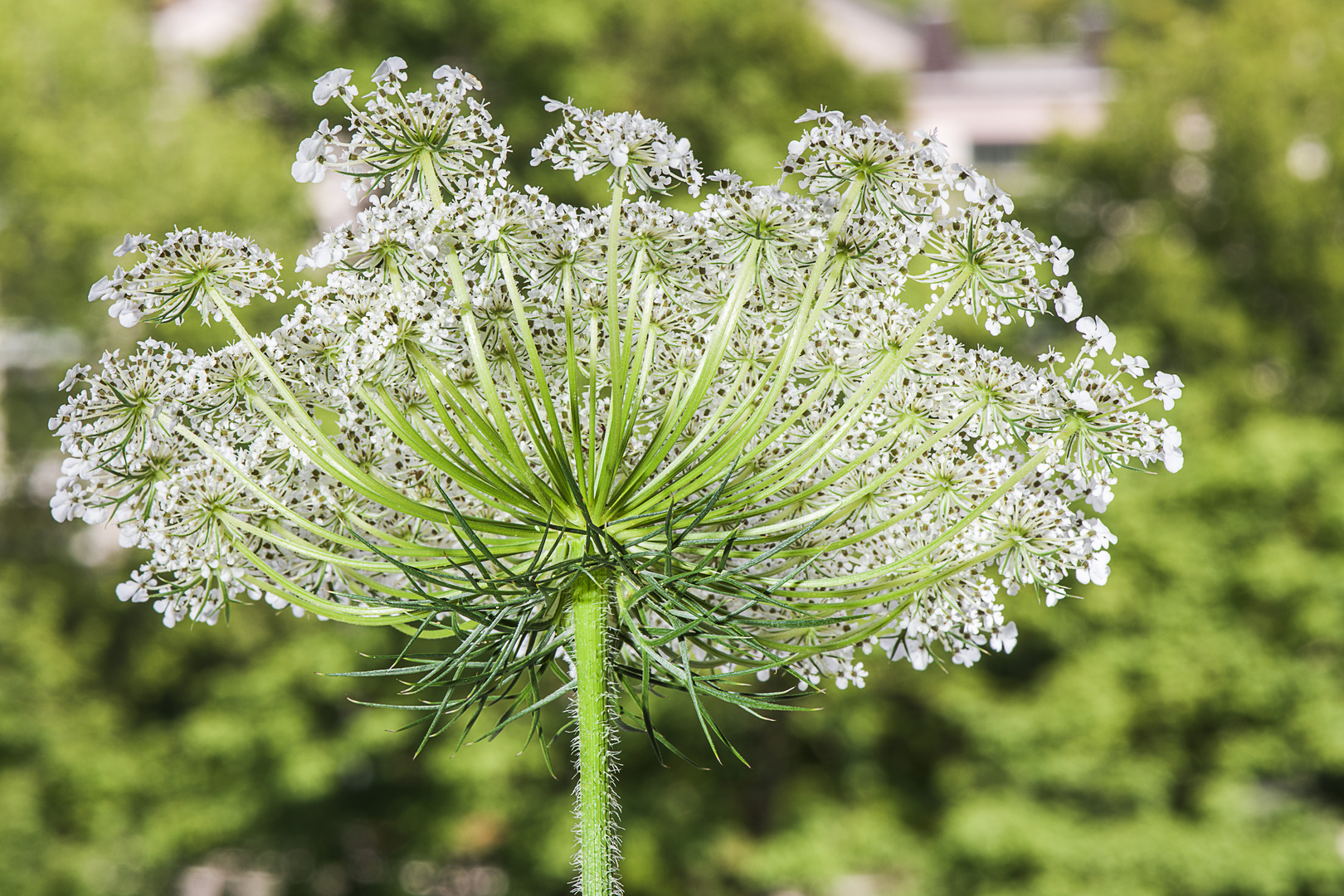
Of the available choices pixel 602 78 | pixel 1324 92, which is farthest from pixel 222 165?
pixel 1324 92

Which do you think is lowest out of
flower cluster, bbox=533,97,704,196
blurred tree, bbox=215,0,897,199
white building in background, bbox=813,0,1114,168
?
flower cluster, bbox=533,97,704,196

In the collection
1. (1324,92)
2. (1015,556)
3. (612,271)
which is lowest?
Answer: (1015,556)

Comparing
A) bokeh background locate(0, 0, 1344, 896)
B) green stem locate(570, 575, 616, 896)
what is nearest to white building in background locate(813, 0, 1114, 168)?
bokeh background locate(0, 0, 1344, 896)

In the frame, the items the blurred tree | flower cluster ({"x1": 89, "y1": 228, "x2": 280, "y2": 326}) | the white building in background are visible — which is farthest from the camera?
the white building in background

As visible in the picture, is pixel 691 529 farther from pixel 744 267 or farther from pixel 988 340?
pixel 988 340

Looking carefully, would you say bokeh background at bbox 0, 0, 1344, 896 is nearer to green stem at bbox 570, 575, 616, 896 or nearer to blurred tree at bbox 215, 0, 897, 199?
blurred tree at bbox 215, 0, 897, 199

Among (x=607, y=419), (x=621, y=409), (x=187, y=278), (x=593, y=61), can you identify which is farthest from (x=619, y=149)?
(x=593, y=61)

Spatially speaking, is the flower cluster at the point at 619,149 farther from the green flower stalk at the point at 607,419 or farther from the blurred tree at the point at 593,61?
the blurred tree at the point at 593,61
